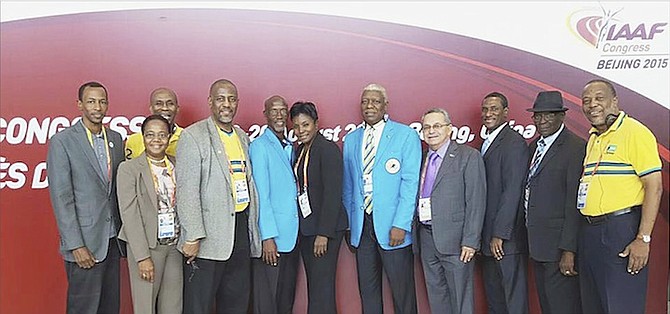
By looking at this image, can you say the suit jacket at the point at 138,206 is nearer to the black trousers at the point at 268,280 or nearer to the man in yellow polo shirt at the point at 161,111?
the man in yellow polo shirt at the point at 161,111

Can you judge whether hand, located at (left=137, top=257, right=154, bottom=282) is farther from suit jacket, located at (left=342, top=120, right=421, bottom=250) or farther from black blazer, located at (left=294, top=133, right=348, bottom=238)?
suit jacket, located at (left=342, top=120, right=421, bottom=250)

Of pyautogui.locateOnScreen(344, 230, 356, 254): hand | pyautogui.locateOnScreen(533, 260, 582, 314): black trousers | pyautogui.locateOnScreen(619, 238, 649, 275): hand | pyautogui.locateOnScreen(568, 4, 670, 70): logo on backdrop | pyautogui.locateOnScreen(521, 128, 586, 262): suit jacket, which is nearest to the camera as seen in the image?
pyautogui.locateOnScreen(619, 238, 649, 275): hand

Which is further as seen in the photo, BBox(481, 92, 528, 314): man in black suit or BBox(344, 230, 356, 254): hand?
BBox(344, 230, 356, 254): hand

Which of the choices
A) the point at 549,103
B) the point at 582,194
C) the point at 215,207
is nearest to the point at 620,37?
the point at 549,103

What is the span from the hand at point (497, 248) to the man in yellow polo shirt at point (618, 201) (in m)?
0.45

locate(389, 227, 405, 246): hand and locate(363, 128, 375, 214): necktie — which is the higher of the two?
locate(363, 128, 375, 214): necktie

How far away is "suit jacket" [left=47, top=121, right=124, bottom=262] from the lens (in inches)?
116

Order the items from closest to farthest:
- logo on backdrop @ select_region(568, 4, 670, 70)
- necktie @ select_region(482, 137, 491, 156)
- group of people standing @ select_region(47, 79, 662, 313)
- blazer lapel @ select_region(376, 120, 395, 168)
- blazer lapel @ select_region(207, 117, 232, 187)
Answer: group of people standing @ select_region(47, 79, 662, 313) < blazer lapel @ select_region(207, 117, 232, 187) < blazer lapel @ select_region(376, 120, 395, 168) < necktie @ select_region(482, 137, 491, 156) < logo on backdrop @ select_region(568, 4, 670, 70)

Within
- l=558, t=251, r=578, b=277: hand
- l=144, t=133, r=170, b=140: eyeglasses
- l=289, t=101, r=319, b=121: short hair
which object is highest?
l=289, t=101, r=319, b=121: short hair

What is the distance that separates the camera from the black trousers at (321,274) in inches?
130

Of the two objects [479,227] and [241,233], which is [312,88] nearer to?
[241,233]

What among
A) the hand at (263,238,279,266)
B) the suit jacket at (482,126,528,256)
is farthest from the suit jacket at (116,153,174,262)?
the suit jacket at (482,126,528,256)

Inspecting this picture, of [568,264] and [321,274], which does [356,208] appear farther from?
[568,264]

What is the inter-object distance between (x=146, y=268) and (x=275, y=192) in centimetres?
79
